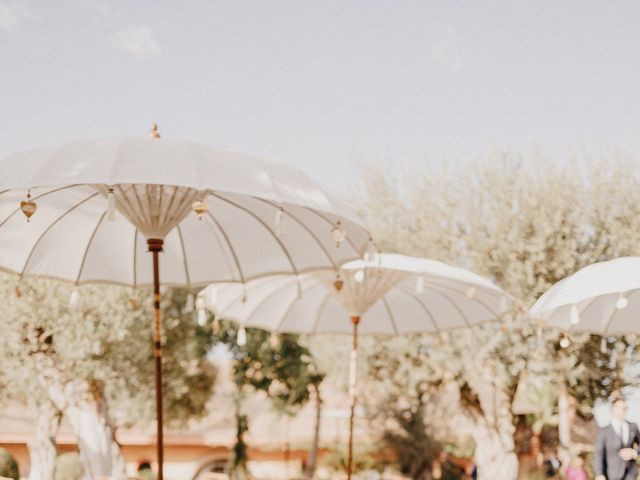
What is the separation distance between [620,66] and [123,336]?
46.1ft

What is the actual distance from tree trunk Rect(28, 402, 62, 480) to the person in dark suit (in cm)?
1504

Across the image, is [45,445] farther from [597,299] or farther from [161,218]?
[161,218]

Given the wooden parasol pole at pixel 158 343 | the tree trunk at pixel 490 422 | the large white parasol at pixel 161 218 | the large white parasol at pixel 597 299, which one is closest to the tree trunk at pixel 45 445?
the tree trunk at pixel 490 422

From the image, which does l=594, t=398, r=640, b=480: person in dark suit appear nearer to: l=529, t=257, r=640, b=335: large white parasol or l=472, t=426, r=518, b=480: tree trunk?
l=529, t=257, r=640, b=335: large white parasol

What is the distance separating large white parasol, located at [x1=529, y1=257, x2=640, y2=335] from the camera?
24.2ft

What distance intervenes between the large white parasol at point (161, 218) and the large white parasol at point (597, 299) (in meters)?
2.57

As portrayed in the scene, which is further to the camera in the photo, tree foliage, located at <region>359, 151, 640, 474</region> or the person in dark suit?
Result: tree foliage, located at <region>359, 151, 640, 474</region>

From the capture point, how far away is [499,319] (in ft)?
29.8

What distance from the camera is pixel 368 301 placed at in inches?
341

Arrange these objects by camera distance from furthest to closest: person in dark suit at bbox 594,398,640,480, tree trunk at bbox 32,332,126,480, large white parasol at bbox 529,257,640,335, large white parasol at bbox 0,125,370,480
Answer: tree trunk at bbox 32,332,126,480 → person in dark suit at bbox 594,398,640,480 → large white parasol at bbox 529,257,640,335 → large white parasol at bbox 0,125,370,480

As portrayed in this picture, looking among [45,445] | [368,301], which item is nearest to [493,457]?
[45,445]

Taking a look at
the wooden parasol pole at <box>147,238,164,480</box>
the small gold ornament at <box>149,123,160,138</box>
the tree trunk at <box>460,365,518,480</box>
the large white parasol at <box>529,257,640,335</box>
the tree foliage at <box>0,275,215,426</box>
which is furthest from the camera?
the tree trunk at <box>460,365,518,480</box>

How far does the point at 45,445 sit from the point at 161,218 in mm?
16761

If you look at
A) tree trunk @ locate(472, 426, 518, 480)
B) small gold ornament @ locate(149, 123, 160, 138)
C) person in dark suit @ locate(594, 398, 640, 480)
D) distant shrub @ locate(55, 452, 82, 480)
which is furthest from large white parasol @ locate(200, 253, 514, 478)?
distant shrub @ locate(55, 452, 82, 480)
